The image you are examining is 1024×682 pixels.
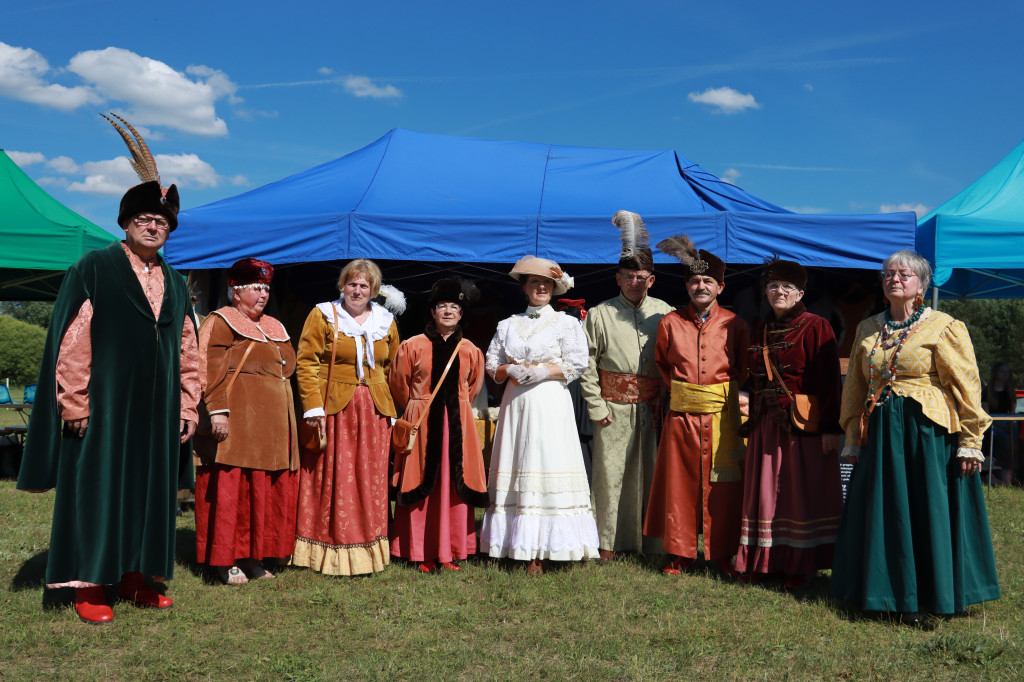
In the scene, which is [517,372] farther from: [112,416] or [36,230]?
[36,230]

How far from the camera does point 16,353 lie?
72.6 ft

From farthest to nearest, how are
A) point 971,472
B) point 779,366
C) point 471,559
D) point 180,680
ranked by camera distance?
1. point 471,559
2. point 779,366
3. point 971,472
4. point 180,680

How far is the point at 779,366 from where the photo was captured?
3877mm

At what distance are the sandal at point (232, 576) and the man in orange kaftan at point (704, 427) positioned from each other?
7.13ft

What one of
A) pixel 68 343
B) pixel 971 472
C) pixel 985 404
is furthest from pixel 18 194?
pixel 985 404

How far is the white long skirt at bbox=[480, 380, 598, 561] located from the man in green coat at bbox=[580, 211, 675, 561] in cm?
19

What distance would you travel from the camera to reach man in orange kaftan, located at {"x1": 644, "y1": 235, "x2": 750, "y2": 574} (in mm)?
4082

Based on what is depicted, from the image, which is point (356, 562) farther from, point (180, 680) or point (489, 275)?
point (489, 275)

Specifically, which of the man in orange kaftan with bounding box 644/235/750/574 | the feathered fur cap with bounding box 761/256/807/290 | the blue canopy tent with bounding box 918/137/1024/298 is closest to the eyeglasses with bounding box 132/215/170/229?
the man in orange kaftan with bounding box 644/235/750/574

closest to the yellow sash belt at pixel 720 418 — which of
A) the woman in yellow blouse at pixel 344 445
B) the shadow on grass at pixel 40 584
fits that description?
the woman in yellow blouse at pixel 344 445

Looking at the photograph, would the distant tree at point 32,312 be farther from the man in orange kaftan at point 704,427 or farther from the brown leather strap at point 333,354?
the man in orange kaftan at point 704,427

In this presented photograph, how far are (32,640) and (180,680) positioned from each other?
778 mm

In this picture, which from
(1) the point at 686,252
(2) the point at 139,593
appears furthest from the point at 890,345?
(2) the point at 139,593

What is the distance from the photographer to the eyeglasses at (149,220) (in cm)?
333
